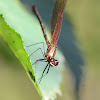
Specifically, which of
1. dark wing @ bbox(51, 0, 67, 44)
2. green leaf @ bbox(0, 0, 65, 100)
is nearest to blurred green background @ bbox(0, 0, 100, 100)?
dark wing @ bbox(51, 0, 67, 44)

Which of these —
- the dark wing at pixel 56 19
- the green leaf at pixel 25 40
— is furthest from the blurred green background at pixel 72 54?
the green leaf at pixel 25 40

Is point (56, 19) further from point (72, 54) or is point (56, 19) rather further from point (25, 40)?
point (25, 40)

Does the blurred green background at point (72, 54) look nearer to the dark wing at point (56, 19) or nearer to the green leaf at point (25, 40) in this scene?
the dark wing at point (56, 19)

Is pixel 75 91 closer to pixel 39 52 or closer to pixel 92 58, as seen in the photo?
pixel 39 52

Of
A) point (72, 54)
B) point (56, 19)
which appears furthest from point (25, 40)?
point (72, 54)

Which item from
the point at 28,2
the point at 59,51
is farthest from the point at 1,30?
the point at 59,51

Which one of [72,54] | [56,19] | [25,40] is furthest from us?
[72,54]
